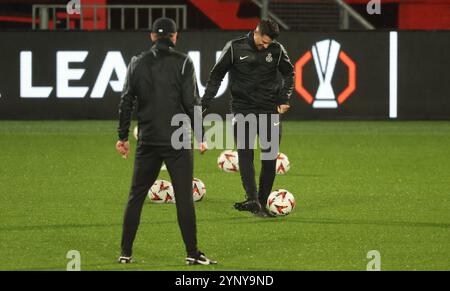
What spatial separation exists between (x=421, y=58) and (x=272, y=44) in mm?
12985

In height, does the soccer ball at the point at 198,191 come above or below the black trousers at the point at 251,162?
below

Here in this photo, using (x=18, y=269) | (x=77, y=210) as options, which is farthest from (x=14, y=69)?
(x=18, y=269)

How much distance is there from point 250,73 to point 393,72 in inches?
503

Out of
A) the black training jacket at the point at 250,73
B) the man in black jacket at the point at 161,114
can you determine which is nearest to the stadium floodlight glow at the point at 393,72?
the black training jacket at the point at 250,73

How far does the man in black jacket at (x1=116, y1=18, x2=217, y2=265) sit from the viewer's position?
31.4 ft

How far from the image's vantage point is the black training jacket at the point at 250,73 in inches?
500

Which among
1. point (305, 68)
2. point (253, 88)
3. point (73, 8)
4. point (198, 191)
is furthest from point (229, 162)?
point (73, 8)

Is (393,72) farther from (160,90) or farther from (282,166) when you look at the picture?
(160,90)

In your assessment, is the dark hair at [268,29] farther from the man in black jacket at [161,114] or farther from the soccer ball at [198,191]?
the man in black jacket at [161,114]

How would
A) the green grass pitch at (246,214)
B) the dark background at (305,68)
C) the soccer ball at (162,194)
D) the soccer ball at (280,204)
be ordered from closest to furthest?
1. the green grass pitch at (246,214)
2. the soccer ball at (280,204)
3. the soccer ball at (162,194)
4. the dark background at (305,68)

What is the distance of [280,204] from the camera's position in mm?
12680

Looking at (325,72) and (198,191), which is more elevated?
(325,72)

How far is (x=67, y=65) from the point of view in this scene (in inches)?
974
